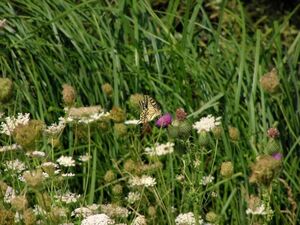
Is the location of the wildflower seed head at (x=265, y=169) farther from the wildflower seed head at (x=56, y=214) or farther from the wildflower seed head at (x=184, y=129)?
the wildflower seed head at (x=56, y=214)

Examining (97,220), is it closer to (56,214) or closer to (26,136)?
(56,214)

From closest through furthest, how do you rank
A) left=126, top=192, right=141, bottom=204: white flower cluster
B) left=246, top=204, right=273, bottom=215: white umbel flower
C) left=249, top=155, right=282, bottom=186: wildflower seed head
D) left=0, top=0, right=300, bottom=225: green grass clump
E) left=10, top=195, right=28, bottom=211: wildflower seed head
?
left=249, top=155, right=282, bottom=186: wildflower seed head, left=10, top=195, right=28, bottom=211: wildflower seed head, left=246, top=204, right=273, bottom=215: white umbel flower, left=126, top=192, right=141, bottom=204: white flower cluster, left=0, top=0, right=300, bottom=225: green grass clump

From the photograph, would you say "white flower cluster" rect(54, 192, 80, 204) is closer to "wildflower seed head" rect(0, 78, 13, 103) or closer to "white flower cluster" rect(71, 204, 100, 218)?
"white flower cluster" rect(71, 204, 100, 218)

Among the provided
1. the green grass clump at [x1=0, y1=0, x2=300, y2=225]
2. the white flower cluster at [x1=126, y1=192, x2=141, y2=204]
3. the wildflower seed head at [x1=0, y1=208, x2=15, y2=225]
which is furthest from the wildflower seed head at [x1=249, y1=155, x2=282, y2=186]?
the green grass clump at [x1=0, y1=0, x2=300, y2=225]

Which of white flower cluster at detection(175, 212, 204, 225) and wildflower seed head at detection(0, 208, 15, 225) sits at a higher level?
wildflower seed head at detection(0, 208, 15, 225)

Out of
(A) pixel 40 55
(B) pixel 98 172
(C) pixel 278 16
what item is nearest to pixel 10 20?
(A) pixel 40 55

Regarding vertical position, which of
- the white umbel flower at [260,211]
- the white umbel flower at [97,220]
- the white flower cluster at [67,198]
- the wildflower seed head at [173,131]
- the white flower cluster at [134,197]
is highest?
the wildflower seed head at [173,131]

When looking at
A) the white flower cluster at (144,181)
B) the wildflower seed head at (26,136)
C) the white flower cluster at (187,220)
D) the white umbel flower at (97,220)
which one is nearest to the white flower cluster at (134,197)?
the white flower cluster at (144,181)

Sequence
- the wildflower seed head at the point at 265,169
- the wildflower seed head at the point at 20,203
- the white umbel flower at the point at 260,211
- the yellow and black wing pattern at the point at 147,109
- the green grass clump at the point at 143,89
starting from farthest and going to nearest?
the green grass clump at the point at 143,89, the yellow and black wing pattern at the point at 147,109, the white umbel flower at the point at 260,211, the wildflower seed head at the point at 20,203, the wildflower seed head at the point at 265,169

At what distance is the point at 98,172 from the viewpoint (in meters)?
3.42

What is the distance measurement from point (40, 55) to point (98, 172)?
54 cm

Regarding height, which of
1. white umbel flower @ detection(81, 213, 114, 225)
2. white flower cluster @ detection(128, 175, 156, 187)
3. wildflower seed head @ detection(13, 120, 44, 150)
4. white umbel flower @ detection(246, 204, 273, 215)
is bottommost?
white umbel flower @ detection(246, 204, 273, 215)

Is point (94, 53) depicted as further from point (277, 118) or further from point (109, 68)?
point (277, 118)

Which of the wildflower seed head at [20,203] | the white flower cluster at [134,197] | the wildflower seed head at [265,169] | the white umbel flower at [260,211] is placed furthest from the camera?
the white flower cluster at [134,197]
